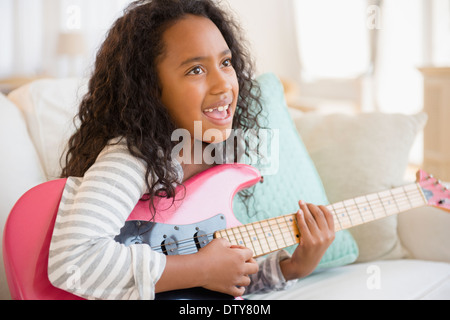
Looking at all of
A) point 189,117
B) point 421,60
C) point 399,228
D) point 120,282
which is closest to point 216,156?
point 189,117

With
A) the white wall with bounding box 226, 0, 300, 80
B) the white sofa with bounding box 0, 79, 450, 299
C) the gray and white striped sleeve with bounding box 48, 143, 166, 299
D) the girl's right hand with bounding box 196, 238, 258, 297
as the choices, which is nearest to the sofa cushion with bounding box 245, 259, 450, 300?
the white sofa with bounding box 0, 79, 450, 299

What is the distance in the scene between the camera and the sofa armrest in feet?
3.93

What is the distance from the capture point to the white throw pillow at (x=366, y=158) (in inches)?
49.3

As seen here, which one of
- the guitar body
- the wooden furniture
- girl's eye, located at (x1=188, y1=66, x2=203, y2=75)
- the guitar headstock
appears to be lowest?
the wooden furniture

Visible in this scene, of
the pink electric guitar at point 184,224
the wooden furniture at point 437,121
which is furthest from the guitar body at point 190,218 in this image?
the wooden furniture at point 437,121

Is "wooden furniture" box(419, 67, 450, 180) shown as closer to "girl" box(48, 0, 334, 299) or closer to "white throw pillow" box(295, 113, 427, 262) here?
"white throw pillow" box(295, 113, 427, 262)

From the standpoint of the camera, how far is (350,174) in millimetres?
1270

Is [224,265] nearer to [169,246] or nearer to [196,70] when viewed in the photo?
[169,246]

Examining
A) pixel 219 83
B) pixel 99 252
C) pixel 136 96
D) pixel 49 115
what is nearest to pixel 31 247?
pixel 99 252

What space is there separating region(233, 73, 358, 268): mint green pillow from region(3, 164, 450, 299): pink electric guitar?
0.65ft

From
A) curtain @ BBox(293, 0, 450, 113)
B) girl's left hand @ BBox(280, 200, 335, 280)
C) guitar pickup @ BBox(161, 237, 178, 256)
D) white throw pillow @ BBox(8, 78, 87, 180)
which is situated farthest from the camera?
curtain @ BBox(293, 0, 450, 113)

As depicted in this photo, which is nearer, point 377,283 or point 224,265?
point 224,265

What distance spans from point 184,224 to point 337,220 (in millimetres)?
339
